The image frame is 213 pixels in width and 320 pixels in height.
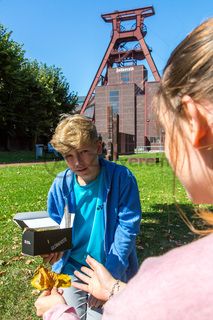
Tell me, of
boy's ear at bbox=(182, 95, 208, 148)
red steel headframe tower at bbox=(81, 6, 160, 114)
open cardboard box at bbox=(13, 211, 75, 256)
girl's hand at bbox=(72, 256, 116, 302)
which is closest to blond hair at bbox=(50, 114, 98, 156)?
open cardboard box at bbox=(13, 211, 75, 256)

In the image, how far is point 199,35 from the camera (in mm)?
814

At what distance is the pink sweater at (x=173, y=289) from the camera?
2.13 ft

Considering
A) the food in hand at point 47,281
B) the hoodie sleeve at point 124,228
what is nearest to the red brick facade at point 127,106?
the hoodie sleeve at point 124,228

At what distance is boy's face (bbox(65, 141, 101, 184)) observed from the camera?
266 cm

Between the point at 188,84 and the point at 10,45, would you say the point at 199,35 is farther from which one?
the point at 10,45

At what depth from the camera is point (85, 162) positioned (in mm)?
2654

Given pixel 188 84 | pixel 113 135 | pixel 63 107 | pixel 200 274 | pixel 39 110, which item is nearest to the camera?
pixel 200 274

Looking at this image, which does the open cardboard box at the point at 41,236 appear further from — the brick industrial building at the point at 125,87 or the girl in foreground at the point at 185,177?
the brick industrial building at the point at 125,87

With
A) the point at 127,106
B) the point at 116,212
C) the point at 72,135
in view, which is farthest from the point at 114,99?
the point at 116,212

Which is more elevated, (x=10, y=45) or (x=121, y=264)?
(x=10, y=45)

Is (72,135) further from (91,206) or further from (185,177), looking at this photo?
(185,177)

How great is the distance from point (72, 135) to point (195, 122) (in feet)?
6.30

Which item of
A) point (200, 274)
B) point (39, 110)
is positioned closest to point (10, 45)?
point (39, 110)

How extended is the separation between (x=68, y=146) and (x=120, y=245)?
2.47 ft
